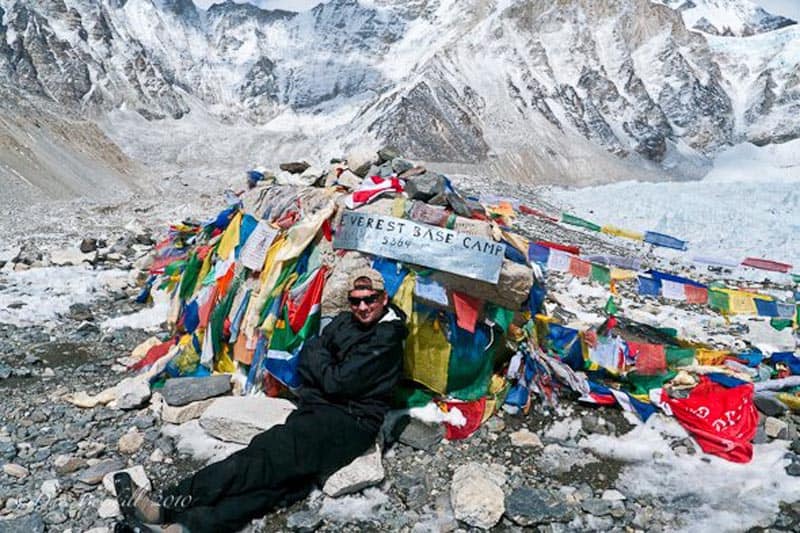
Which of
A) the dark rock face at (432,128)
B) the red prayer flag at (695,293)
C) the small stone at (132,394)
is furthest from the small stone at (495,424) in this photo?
the dark rock face at (432,128)

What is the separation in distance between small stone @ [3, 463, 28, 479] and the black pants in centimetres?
132

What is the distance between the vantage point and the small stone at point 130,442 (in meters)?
4.42

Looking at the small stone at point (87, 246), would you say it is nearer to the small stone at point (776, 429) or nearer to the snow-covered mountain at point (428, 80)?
the small stone at point (776, 429)

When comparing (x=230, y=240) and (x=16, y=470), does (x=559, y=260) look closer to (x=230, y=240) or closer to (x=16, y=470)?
(x=230, y=240)

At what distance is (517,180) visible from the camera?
7012 centimetres

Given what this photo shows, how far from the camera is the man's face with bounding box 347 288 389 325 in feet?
14.1

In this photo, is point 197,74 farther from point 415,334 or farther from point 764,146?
point 415,334

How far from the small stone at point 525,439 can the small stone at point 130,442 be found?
9.26 feet

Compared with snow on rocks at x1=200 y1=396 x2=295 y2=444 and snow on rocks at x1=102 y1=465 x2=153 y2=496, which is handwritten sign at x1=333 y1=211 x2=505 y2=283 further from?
snow on rocks at x1=102 y1=465 x2=153 y2=496

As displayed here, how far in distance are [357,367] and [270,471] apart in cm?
87

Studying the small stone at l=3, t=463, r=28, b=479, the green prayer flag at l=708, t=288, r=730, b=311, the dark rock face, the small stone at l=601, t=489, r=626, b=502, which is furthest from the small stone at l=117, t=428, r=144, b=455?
the dark rock face

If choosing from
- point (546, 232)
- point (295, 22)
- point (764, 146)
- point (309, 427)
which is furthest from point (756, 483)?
point (295, 22)

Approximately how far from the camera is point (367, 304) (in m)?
4.33

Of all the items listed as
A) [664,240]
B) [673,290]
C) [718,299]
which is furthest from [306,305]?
[664,240]
